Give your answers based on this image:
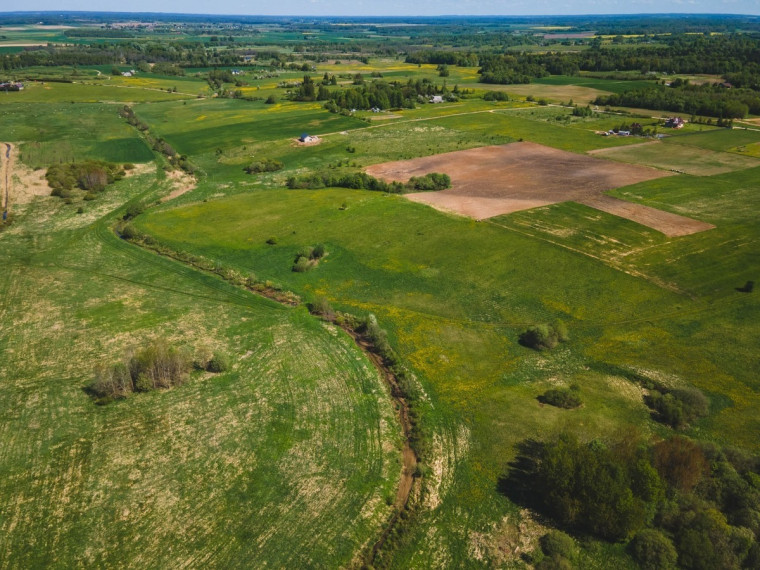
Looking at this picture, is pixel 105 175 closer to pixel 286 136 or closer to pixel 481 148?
pixel 286 136

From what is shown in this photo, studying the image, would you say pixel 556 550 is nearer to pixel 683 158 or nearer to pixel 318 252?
pixel 318 252

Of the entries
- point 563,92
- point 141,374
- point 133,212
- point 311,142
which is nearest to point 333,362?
point 141,374

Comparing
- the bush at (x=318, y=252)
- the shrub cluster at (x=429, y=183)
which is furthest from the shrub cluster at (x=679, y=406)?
the shrub cluster at (x=429, y=183)

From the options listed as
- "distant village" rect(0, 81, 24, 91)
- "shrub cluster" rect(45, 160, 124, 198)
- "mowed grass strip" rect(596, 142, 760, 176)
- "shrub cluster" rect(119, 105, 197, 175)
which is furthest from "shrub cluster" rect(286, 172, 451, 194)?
"distant village" rect(0, 81, 24, 91)

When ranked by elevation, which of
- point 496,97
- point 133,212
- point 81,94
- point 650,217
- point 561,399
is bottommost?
point 561,399

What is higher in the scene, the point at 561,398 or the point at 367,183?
the point at 367,183

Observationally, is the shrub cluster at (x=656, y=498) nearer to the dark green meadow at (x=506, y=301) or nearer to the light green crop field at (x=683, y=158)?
the dark green meadow at (x=506, y=301)
